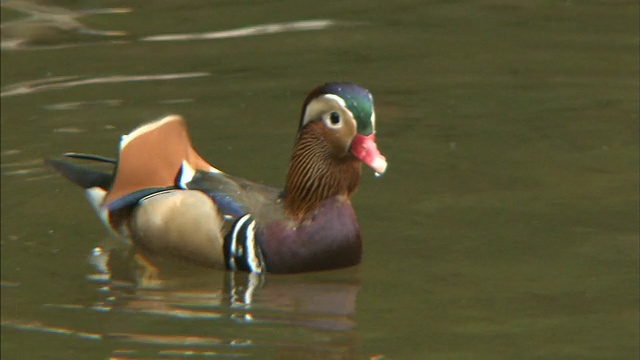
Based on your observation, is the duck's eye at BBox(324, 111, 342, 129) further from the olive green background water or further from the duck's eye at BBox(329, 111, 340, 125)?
the olive green background water

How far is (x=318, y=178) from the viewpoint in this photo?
23.6ft

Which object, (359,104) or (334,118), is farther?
(334,118)

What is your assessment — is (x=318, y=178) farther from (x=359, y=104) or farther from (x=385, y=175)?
(x=385, y=175)

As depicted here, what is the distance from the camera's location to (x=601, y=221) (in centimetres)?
752

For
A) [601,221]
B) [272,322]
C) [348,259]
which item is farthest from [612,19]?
[272,322]

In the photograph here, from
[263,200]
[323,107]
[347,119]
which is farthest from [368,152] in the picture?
[263,200]

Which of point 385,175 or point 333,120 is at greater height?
point 333,120

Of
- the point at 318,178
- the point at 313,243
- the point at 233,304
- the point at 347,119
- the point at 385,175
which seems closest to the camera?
the point at 233,304

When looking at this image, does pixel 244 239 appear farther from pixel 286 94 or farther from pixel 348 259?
pixel 286 94

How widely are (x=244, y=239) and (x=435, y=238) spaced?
101 cm

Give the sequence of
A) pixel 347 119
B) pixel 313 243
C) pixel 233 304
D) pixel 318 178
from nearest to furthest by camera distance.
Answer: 1. pixel 233 304
2. pixel 347 119
3. pixel 313 243
4. pixel 318 178

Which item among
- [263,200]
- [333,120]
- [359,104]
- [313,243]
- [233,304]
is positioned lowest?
[233,304]

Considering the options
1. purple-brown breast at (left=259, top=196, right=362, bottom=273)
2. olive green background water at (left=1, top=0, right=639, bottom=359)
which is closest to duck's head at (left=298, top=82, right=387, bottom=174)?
purple-brown breast at (left=259, top=196, right=362, bottom=273)

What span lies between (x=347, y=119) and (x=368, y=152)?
0.68 ft
